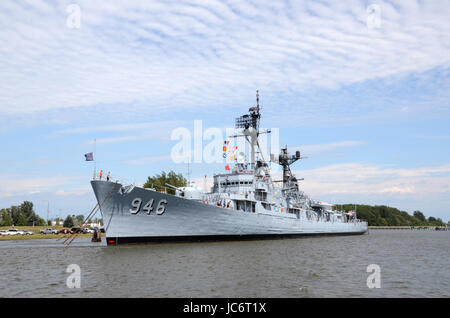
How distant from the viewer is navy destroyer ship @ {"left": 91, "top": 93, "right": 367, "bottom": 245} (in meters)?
29.3

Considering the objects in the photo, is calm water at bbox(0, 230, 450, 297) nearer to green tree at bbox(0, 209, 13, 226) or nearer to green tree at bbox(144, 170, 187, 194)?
green tree at bbox(144, 170, 187, 194)

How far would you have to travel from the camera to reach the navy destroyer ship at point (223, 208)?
2930 centimetres

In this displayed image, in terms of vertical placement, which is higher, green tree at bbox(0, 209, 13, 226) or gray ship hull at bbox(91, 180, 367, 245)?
gray ship hull at bbox(91, 180, 367, 245)

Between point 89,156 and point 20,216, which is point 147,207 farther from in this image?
point 20,216

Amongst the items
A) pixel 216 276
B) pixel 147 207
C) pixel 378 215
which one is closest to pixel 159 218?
pixel 147 207

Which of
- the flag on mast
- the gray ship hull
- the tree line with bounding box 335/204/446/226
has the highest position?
the flag on mast

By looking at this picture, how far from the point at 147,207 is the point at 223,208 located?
707cm

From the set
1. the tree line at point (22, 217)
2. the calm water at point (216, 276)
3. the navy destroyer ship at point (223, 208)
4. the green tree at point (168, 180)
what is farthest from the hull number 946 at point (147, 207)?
the tree line at point (22, 217)

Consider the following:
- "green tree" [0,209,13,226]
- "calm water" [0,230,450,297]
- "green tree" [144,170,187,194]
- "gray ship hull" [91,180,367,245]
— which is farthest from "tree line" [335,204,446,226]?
"calm water" [0,230,450,297]

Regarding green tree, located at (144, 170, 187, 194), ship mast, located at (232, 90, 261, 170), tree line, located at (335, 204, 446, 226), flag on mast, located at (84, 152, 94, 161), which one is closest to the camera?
flag on mast, located at (84, 152, 94, 161)

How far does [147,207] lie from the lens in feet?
97.0

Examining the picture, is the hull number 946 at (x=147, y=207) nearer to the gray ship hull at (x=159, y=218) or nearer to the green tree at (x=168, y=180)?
the gray ship hull at (x=159, y=218)

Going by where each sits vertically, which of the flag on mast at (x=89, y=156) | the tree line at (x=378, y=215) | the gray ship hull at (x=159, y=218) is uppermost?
the flag on mast at (x=89, y=156)
